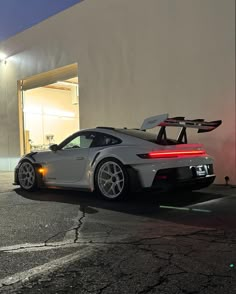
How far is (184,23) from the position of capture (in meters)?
8.90

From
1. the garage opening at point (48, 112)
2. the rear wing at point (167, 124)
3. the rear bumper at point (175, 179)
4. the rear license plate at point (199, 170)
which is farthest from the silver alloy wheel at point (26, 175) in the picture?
the garage opening at point (48, 112)

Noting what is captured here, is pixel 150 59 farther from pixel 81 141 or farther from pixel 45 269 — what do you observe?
pixel 45 269

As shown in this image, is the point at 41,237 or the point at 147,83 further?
the point at 147,83

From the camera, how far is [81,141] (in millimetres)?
7168

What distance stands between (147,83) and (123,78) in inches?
35.7

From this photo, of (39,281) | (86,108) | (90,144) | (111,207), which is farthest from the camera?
(86,108)

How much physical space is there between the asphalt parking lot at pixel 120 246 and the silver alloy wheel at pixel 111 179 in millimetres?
205

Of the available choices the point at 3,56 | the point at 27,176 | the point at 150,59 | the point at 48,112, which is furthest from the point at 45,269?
the point at 48,112

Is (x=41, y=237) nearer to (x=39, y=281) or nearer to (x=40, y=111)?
(x=39, y=281)

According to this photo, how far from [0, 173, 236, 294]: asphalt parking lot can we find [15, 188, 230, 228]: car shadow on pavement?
0.6 inches

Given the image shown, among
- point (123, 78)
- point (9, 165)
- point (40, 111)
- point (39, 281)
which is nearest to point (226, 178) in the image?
point (123, 78)

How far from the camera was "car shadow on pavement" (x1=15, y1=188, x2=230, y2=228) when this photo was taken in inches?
197

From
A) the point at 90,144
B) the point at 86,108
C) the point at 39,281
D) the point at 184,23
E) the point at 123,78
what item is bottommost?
the point at 39,281

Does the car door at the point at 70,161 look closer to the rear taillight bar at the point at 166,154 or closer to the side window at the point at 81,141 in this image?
the side window at the point at 81,141
